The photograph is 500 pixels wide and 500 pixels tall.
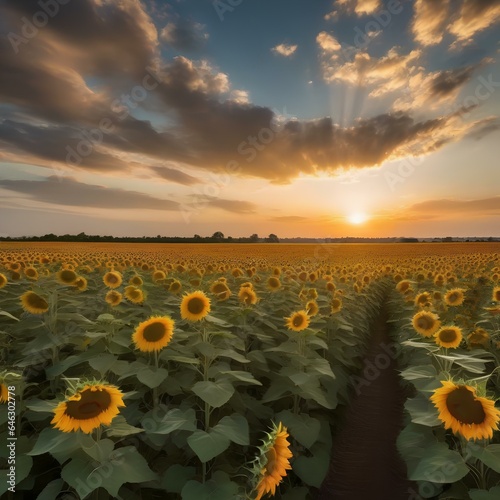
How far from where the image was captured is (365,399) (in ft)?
28.3

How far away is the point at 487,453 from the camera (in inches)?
122

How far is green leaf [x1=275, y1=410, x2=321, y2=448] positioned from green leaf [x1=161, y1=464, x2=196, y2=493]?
1.33 metres

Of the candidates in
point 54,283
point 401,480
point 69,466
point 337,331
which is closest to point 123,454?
point 69,466

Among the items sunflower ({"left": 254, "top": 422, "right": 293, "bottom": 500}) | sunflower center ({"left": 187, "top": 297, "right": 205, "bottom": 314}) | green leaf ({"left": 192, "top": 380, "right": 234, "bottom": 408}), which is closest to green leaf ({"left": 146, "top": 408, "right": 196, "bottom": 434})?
green leaf ({"left": 192, "top": 380, "right": 234, "bottom": 408})

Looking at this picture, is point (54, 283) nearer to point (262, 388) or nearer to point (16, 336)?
point (16, 336)

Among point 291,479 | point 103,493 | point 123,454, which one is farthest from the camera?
point 291,479

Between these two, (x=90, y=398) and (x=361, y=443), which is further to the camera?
(x=361, y=443)

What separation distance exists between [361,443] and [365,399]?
195 centimetres

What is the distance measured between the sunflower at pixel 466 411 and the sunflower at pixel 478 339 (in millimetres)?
2494

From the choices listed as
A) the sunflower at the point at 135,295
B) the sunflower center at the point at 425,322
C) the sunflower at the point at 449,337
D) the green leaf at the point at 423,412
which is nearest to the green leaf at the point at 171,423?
the green leaf at the point at 423,412

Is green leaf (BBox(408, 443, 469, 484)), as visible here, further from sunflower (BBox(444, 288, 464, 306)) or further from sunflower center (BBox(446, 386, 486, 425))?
sunflower (BBox(444, 288, 464, 306))

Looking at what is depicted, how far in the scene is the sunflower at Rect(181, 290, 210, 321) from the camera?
4.75m

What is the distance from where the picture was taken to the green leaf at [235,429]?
3496 mm

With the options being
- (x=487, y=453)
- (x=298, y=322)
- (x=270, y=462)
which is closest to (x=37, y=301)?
(x=298, y=322)
